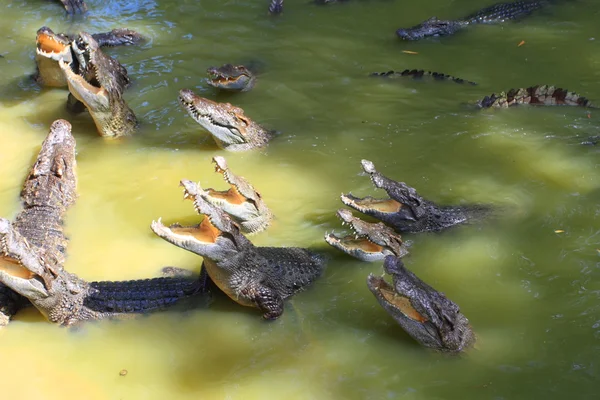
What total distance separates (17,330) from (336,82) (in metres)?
4.76

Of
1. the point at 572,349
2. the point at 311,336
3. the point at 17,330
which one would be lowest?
the point at 17,330

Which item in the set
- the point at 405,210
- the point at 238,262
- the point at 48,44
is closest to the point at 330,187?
the point at 405,210

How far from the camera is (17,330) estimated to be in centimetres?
469

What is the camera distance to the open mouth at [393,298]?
13.8 feet

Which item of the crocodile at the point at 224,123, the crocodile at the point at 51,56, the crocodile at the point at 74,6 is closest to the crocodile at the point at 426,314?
the crocodile at the point at 224,123

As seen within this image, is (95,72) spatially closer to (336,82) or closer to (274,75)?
(274,75)

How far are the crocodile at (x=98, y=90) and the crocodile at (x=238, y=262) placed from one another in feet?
8.88

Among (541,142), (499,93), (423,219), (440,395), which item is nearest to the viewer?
(440,395)

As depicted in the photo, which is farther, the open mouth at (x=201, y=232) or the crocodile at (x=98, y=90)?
the crocodile at (x=98, y=90)

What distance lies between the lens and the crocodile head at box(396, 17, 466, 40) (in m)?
8.66

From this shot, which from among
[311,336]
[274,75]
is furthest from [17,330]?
[274,75]

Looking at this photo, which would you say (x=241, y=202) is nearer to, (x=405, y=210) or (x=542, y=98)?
(x=405, y=210)

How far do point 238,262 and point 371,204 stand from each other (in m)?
1.44

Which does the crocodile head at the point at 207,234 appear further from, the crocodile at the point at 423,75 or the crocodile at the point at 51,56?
the crocodile at the point at 423,75
